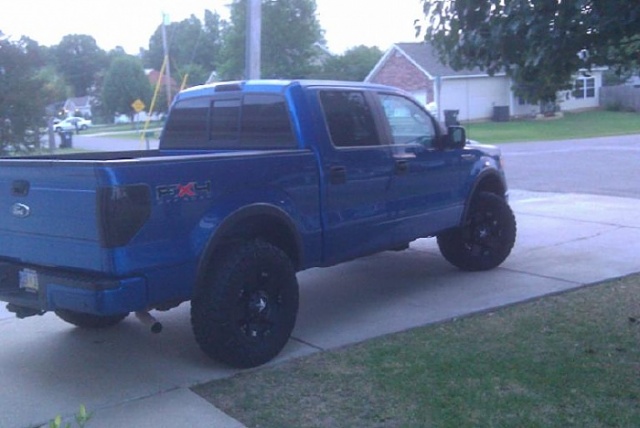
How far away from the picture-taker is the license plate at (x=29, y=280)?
6262 mm

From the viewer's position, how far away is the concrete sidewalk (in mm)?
6098

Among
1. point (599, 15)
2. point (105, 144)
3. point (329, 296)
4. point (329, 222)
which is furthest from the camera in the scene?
point (105, 144)

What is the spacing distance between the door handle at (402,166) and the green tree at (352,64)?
28.2 ft

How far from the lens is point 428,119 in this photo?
9.12 m

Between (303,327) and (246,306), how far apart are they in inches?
51.5

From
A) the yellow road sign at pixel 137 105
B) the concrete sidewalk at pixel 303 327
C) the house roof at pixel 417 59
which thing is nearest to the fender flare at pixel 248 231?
the concrete sidewalk at pixel 303 327

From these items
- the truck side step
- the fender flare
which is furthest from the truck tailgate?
the fender flare

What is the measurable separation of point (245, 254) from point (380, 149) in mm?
2080

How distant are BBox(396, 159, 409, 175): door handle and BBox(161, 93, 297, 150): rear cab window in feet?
4.02

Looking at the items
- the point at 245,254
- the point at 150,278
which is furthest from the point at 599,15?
the point at 150,278

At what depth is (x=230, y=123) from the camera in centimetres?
809

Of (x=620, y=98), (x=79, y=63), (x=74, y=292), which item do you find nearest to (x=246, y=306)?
(x=74, y=292)

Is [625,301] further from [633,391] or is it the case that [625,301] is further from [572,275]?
[633,391]

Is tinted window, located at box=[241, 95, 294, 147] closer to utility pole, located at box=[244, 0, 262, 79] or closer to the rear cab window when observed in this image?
the rear cab window
